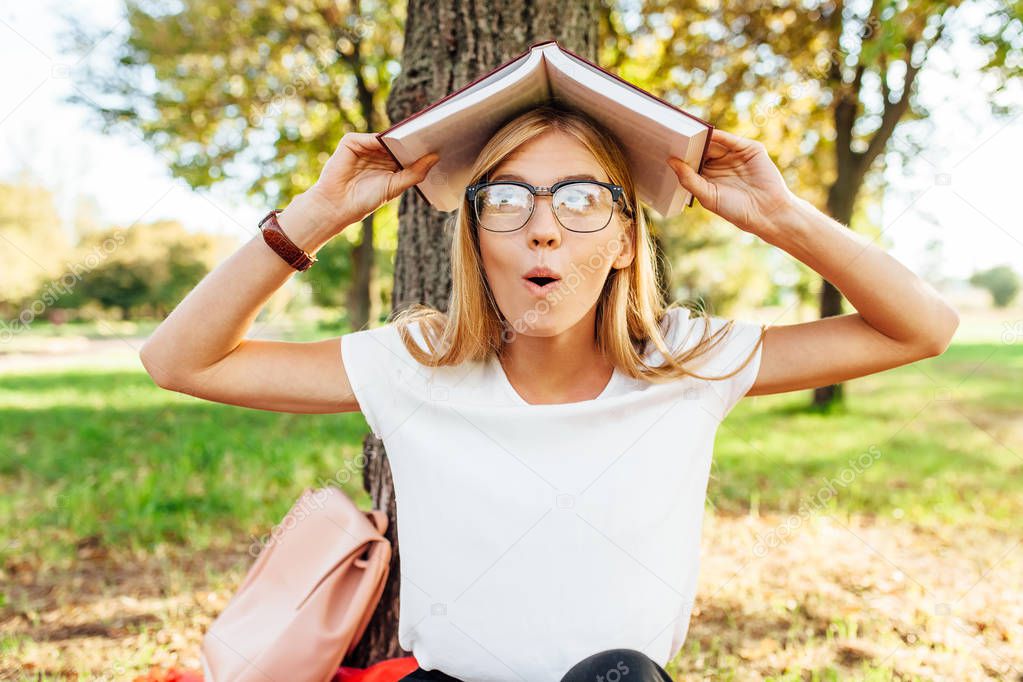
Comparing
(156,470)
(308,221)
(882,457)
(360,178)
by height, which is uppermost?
(360,178)

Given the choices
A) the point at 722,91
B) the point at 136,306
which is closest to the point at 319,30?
the point at 722,91

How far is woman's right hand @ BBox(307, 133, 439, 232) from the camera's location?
202 cm

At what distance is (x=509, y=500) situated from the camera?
195 centimetres

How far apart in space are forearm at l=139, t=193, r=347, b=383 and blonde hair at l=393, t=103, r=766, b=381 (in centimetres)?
39

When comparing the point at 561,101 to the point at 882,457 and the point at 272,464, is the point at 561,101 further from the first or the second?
the point at 882,457

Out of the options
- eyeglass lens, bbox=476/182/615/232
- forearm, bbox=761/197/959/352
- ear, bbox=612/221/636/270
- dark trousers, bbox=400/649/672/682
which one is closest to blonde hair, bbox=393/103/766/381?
ear, bbox=612/221/636/270

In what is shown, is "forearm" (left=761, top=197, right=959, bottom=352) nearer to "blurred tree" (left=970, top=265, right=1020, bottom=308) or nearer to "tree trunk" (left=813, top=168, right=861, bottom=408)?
"tree trunk" (left=813, top=168, right=861, bottom=408)

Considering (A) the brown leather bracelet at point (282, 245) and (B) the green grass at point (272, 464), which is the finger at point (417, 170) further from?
(B) the green grass at point (272, 464)

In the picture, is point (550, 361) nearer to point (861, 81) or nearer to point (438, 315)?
point (438, 315)

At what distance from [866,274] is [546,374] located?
0.89 meters

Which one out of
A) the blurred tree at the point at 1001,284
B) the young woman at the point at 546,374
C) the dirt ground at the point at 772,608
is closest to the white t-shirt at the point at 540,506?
the young woman at the point at 546,374

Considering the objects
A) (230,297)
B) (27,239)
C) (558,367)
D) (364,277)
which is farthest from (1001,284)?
(27,239)

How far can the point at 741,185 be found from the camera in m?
2.03

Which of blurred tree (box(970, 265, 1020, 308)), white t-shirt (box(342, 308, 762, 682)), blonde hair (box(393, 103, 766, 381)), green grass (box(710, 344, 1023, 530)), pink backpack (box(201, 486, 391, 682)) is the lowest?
blurred tree (box(970, 265, 1020, 308))
